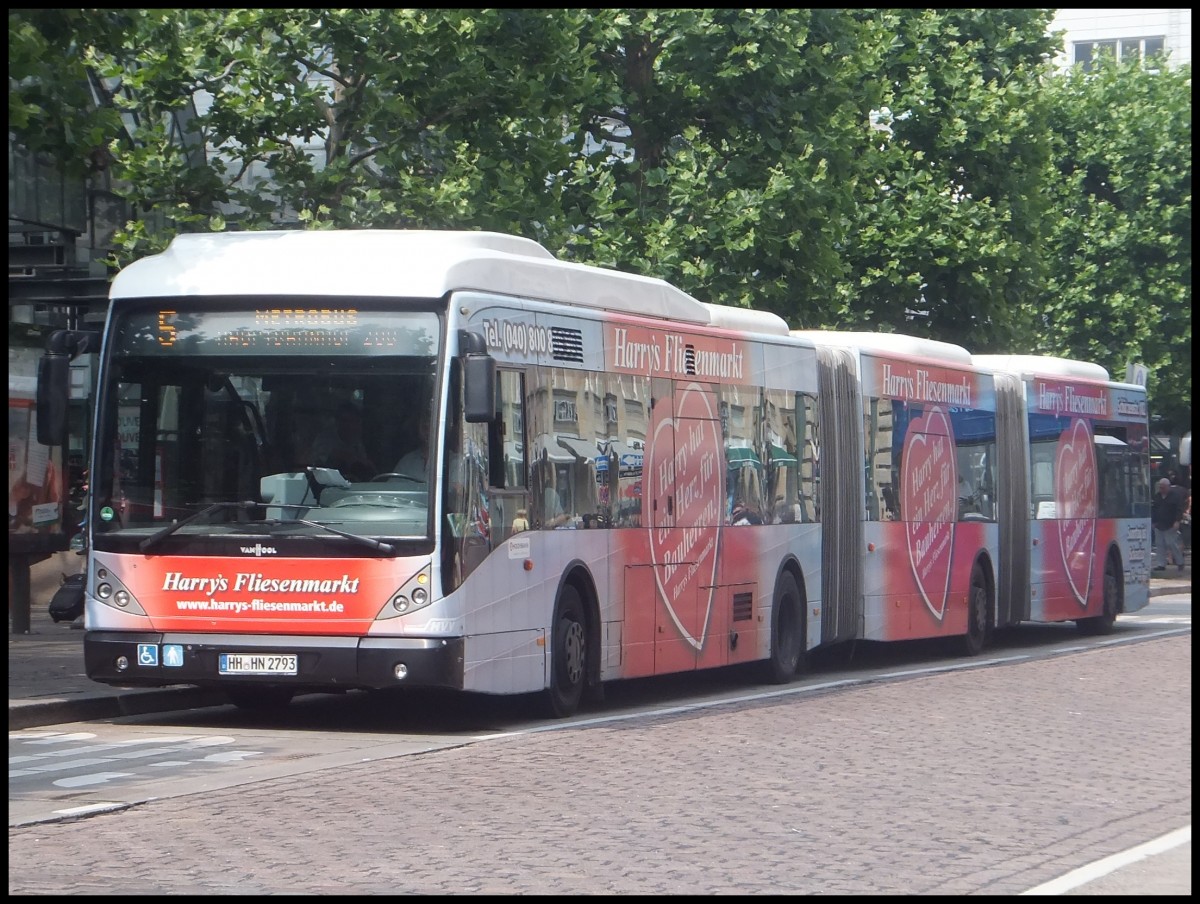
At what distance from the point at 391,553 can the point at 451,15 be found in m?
11.5

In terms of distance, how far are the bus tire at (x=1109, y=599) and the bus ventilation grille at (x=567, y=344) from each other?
13.7m

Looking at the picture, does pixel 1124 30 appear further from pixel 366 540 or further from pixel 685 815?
pixel 685 815

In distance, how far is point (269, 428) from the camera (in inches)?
543

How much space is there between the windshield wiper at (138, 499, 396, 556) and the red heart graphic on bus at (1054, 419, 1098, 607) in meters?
14.3

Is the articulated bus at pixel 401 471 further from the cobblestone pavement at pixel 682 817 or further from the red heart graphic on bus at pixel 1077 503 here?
the red heart graphic on bus at pixel 1077 503

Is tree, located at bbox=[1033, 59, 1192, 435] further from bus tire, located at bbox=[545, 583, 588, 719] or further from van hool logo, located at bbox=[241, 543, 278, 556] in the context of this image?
van hool logo, located at bbox=[241, 543, 278, 556]

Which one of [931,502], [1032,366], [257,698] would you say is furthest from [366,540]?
[1032,366]

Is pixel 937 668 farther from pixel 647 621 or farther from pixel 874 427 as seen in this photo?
pixel 647 621

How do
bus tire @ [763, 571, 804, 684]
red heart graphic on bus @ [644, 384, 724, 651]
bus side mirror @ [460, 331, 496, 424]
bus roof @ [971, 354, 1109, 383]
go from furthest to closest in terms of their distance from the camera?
bus roof @ [971, 354, 1109, 383]
bus tire @ [763, 571, 804, 684]
red heart graphic on bus @ [644, 384, 724, 651]
bus side mirror @ [460, 331, 496, 424]

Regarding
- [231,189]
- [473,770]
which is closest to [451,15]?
[231,189]

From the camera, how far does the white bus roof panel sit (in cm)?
1388

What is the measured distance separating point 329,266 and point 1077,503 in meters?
14.8

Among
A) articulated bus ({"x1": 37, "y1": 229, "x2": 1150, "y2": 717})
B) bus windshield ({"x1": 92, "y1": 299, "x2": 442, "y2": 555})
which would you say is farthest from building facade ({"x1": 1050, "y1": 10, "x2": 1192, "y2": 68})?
bus windshield ({"x1": 92, "y1": 299, "x2": 442, "y2": 555})

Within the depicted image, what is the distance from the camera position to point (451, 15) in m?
23.7
